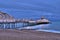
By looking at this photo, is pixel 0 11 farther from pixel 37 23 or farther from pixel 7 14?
pixel 37 23

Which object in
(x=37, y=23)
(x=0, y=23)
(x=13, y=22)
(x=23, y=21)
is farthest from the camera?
(x=37, y=23)

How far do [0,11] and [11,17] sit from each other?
176 inches

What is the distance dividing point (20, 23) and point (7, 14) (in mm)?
5962

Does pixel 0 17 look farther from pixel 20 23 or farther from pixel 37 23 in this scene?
pixel 37 23

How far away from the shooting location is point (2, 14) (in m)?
77.4

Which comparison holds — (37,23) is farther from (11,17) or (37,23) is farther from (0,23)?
(0,23)

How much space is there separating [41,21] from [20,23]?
13.1m

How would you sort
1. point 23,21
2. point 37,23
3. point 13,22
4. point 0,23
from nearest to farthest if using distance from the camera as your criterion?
point 0,23 → point 13,22 → point 23,21 → point 37,23

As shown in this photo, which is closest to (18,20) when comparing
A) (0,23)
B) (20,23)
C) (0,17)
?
(20,23)

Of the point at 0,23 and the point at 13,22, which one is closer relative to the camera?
the point at 0,23

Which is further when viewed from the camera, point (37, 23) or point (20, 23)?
point (37, 23)

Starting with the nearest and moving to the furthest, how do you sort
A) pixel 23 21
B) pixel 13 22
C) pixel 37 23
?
pixel 13 22 < pixel 23 21 < pixel 37 23

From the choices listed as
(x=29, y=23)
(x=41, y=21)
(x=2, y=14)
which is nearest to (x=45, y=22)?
(x=41, y=21)

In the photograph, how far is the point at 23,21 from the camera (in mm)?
73938
